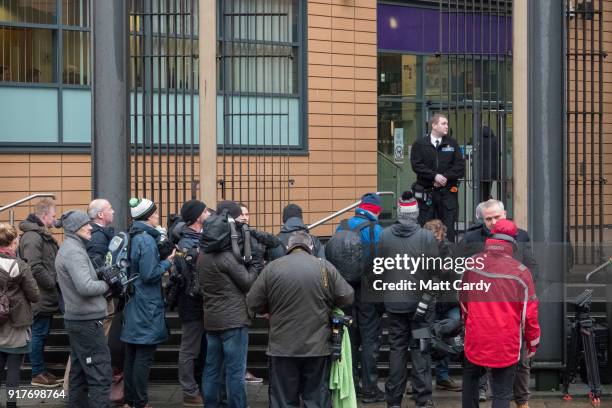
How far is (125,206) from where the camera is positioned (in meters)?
11.2

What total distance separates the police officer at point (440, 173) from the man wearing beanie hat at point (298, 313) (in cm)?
422

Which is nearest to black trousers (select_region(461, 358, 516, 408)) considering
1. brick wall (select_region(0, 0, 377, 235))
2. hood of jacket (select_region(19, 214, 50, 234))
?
hood of jacket (select_region(19, 214, 50, 234))

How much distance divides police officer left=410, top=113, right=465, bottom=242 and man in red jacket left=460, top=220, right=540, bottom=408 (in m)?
3.78

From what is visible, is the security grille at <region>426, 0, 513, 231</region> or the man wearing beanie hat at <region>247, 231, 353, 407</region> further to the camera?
the security grille at <region>426, 0, 513, 231</region>

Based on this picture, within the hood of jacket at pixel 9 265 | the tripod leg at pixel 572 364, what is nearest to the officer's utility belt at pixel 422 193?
the tripod leg at pixel 572 364

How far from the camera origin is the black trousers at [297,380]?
27.8 feet

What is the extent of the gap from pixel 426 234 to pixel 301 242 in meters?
1.86

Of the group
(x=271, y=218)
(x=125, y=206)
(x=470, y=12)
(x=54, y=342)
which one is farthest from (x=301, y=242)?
(x=271, y=218)

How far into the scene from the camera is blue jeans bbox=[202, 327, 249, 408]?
935 cm

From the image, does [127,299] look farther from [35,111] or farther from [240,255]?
[35,111]

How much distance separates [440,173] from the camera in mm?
12523

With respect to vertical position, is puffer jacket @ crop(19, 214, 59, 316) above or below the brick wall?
below

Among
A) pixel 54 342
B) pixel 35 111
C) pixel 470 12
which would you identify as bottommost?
pixel 54 342

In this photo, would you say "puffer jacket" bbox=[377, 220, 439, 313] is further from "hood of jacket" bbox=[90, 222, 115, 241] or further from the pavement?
"hood of jacket" bbox=[90, 222, 115, 241]
